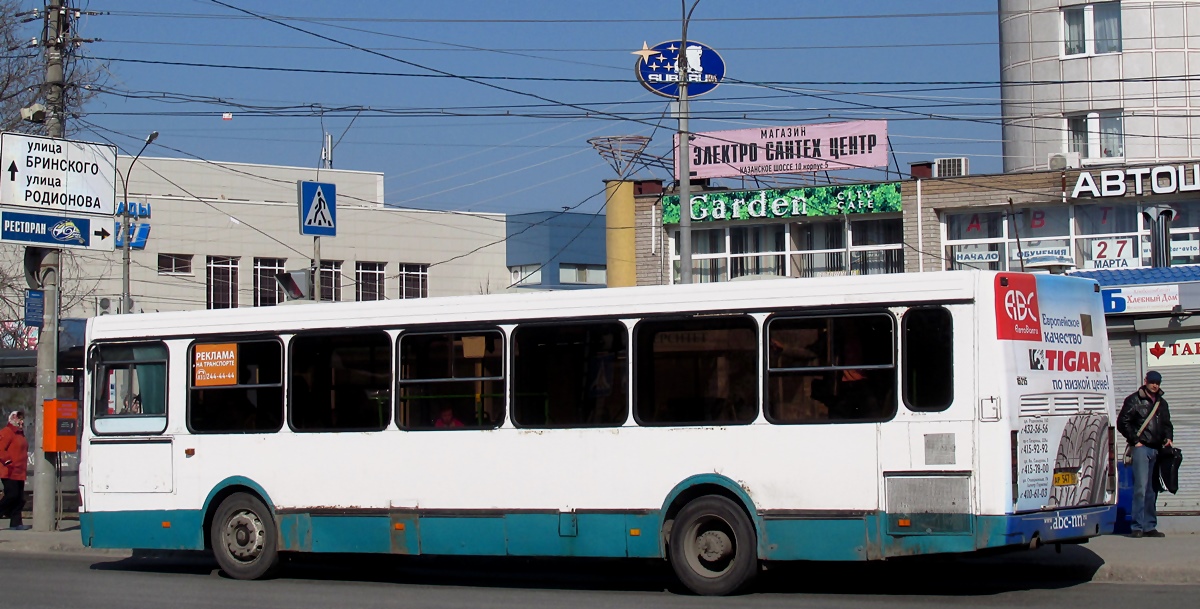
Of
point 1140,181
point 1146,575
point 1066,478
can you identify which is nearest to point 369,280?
point 1140,181

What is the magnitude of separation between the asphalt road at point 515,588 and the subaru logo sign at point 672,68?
12426mm

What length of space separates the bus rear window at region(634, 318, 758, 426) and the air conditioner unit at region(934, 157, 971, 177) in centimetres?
2567

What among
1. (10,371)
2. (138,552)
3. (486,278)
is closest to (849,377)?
(138,552)

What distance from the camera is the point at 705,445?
1187cm

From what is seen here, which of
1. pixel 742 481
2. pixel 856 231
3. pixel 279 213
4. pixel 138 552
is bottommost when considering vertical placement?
pixel 138 552

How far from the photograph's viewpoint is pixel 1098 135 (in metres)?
37.2

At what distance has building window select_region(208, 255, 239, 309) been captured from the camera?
200 ft

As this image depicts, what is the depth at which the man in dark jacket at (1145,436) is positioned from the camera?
1405 cm

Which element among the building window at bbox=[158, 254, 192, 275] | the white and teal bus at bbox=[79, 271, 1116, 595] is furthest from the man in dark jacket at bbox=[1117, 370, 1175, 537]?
the building window at bbox=[158, 254, 192, 275]

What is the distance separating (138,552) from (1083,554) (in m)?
10.8

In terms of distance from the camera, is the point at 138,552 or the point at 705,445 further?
the point at 138,552

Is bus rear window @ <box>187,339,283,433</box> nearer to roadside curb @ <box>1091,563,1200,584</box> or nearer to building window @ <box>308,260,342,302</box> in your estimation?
roadside curb @ <box>1091,563,1200,584</box>

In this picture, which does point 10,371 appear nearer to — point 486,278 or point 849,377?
point 849,377

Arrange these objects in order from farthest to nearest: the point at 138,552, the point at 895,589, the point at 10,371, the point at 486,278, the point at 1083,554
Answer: the point at 486,278, the point at 10,371, the point at 138,552, the point at 1083,554, the point at 895,589
